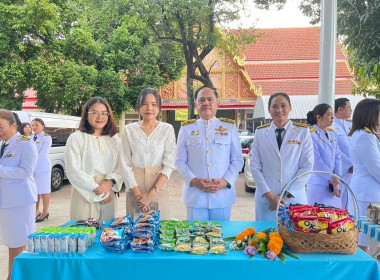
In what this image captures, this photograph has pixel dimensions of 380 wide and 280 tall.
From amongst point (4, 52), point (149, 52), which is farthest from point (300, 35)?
point (4, 52)

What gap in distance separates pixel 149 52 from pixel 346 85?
10.2 m

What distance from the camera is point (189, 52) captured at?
33.3 feet

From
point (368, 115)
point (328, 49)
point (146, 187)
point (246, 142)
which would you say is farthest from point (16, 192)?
point (246, 142)

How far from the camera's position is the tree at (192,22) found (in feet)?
28.9

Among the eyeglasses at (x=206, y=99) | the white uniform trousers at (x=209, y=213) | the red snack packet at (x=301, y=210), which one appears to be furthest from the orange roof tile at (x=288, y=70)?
the red snack packet at (x=301, y=210)

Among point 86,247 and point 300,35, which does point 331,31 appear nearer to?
point 86,247

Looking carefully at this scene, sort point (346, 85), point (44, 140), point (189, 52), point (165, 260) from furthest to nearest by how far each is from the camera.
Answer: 1. point (346, 85)
2. point (189, 52)
3. point (44, 140)
4. point (165, 260)

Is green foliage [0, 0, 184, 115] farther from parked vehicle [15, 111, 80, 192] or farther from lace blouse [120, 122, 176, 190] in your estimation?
lace blouse [120, 122, 176, 190]

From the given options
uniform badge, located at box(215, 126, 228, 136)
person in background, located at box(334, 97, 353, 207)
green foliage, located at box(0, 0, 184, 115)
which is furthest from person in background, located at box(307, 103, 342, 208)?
green foliage, located at box(0, 0, 184, 115)

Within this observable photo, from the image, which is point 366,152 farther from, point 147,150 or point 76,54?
point 76,54

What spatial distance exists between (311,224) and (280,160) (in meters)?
1.03

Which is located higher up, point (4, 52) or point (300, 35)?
point (300, 35)

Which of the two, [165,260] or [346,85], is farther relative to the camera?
[346,85]

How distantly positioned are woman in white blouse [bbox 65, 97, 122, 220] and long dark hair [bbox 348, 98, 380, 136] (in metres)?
2.16
